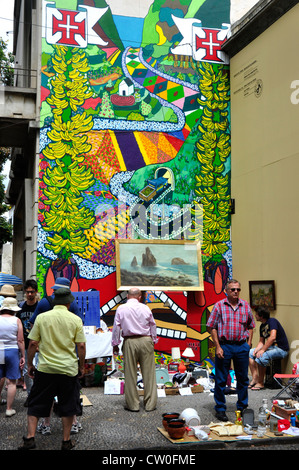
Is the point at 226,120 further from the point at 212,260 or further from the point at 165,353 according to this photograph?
the point at 165,353

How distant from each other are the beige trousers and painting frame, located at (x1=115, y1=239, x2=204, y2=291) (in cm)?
338

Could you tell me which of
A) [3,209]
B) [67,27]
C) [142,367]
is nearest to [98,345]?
[142,367]

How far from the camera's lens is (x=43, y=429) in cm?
653

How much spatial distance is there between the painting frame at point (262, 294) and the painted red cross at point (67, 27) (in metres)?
6.93

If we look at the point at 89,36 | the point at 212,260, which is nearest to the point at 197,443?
the point at 212,260

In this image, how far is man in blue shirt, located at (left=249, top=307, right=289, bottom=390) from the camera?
32.0ft

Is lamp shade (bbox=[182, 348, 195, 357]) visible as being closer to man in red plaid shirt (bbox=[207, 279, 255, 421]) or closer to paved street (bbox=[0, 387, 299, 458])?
paved street (bbox=[0, 387, 299, 458])

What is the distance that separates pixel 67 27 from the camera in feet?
39.3

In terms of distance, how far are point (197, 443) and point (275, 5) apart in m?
8.99

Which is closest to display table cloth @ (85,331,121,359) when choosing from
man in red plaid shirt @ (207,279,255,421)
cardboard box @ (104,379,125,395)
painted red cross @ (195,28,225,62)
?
cardboard box @ (104,379,125,395)

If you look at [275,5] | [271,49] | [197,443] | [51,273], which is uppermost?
[275,5]

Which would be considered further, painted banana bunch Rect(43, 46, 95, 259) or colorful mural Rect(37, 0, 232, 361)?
colorful mural Rect(37, 0, 232, 361)

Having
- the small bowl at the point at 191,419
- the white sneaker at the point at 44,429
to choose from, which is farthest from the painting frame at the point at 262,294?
the white sneaker at the point at 44,429
